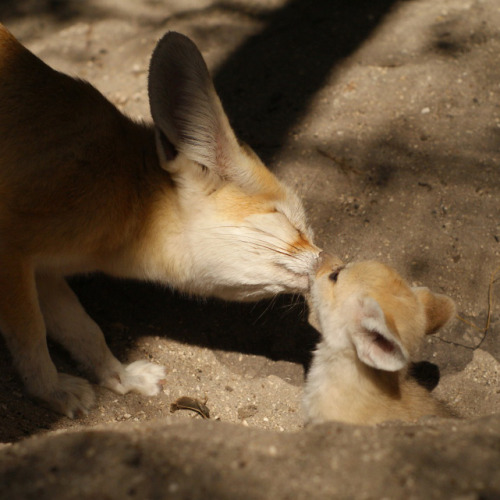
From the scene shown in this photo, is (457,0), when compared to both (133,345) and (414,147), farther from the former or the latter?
(133,345)

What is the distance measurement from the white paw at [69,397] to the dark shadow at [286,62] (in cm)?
238

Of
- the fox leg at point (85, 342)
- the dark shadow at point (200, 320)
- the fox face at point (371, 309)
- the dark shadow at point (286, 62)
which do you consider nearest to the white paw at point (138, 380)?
the fox leg at point (85, 342)

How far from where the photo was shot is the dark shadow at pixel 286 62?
16.5 ft

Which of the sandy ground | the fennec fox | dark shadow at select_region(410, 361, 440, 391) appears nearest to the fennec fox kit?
the fennec fox

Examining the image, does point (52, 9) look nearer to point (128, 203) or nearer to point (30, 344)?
point (128, 203)

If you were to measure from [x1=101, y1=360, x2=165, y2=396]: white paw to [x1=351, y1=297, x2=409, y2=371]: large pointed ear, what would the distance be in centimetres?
131

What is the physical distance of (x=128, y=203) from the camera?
3.22 meters

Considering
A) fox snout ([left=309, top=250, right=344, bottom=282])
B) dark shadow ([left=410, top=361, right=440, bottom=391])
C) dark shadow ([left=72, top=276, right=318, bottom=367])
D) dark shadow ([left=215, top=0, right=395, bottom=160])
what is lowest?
dark shadow ([left=72, top=276, right=318, bottom=367])

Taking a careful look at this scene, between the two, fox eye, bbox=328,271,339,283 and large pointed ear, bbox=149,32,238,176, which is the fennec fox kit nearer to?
fox eye, bbox=328,271,339,283

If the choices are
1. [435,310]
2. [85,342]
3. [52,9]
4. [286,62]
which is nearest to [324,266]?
[435,310]

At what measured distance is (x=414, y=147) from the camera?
15.0ft

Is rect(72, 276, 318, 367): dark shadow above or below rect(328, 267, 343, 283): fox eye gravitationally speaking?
below

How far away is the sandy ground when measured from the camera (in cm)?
371

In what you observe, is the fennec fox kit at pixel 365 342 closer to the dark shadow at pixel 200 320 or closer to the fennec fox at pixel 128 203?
the fennec fox at pixel 128 203
